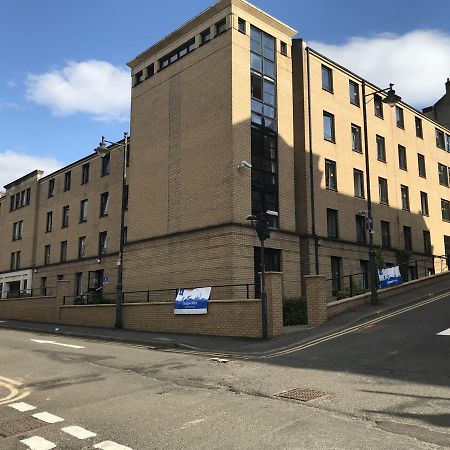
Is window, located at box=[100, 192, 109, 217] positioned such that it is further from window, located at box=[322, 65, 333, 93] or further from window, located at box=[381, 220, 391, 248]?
window, located at box=[381, 220, 391, 248]

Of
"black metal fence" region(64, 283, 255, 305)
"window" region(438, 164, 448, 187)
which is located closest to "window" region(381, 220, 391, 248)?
"window" region(438, 164, 448, 187)

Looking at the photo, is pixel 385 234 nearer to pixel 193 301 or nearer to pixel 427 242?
pixel 427 242

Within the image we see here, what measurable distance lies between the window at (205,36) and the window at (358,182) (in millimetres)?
11682

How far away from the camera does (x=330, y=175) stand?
27844mm

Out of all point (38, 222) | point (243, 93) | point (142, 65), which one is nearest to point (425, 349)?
point (243, 93)

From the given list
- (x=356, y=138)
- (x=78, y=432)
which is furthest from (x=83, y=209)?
(x=78, y=432)

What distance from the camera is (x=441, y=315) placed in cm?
1747

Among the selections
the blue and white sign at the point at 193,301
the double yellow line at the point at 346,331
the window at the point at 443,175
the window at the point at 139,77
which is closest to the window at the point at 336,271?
the double yellow line at the point at 346,331

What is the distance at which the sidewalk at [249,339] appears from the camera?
48.5 feet

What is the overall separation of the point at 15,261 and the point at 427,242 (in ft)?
113

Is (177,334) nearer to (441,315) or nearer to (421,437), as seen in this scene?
(441,315)

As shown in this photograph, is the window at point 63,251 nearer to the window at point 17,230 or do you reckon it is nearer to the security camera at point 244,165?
the window at point 17,230

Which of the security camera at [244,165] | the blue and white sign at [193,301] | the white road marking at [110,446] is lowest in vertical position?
the white road marking at [110,446]

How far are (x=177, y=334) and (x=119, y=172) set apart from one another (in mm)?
18024
